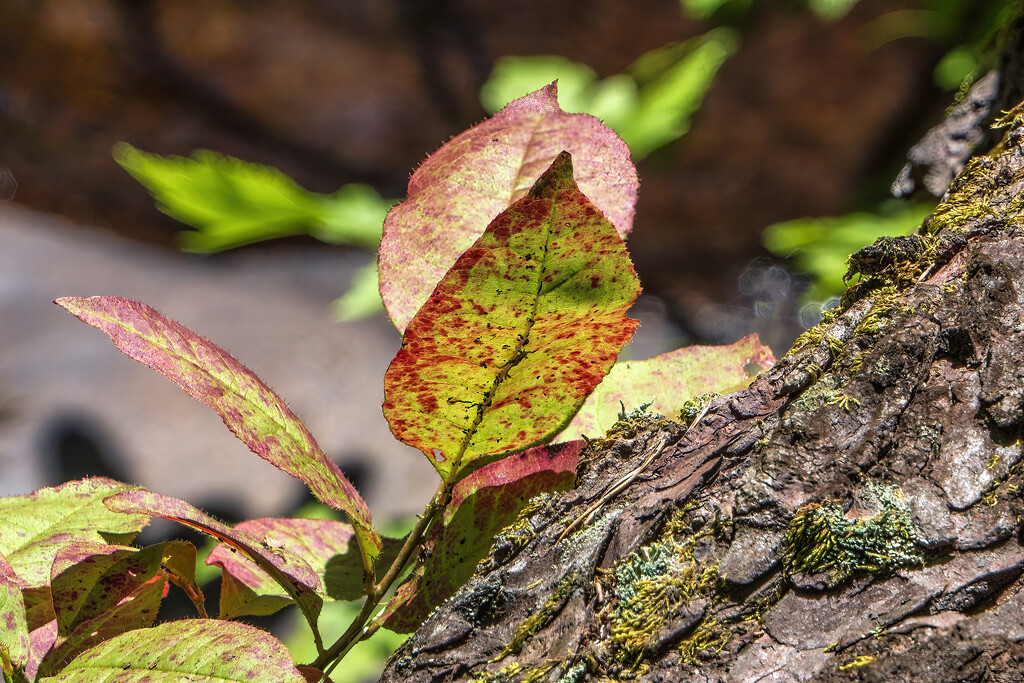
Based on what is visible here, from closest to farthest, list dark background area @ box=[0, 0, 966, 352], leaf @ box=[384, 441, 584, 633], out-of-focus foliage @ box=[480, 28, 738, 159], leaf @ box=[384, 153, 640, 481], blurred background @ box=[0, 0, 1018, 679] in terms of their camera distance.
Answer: leaf @ box=[384, 153, 640, 481]
leaf @ box=[384, 441, 584, 633]
out-of-focus foliage @ box=[480, 28, 738, 159]
blurred background @ box=[0, 0, 1018, 679]
dark background area @ box=[0, 0, 966, 352]

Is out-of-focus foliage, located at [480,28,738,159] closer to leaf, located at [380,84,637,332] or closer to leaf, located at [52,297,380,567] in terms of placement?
leaf, located at [380,84,637,332]

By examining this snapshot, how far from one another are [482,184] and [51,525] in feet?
1.37

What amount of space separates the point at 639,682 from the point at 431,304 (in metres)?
0.24

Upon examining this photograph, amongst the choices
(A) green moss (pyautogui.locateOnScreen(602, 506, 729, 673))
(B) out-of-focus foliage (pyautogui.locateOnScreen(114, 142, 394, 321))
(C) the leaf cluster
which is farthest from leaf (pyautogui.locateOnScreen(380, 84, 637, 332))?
(B) out-of-focus foliage (pyautogui.locateOnScreen(114, 142, 394, 321))

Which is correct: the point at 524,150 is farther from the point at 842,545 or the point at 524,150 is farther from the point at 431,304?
the point at 842,545

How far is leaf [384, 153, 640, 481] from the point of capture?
0.36 m

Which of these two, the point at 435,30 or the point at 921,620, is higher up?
the point at 435,30

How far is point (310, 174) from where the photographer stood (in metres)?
4.98

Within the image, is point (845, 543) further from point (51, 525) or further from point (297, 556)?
point (51, 525)

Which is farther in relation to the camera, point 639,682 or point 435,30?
point 435,30

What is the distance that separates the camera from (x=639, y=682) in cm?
39

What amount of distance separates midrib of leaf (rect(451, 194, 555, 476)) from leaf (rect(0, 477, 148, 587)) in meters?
0.27

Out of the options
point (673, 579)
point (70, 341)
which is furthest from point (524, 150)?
point (70, 341)

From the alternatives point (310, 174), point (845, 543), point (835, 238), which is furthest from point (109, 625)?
point (310, 174)
